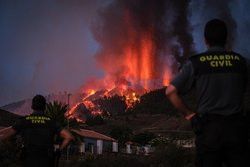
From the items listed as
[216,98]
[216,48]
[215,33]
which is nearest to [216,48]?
[216,48]

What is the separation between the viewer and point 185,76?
4.11m

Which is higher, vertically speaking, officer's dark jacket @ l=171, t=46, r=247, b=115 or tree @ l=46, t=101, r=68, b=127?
tree @ l=46, t=101, r=68, b=127

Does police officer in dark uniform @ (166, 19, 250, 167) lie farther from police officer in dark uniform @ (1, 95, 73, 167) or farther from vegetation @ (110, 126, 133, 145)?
vegetation @ (110, 126, 133, 145)

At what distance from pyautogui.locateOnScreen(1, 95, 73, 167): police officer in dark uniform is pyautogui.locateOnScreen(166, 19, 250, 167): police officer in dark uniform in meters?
2.19

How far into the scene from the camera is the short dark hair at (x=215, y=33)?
4273mm

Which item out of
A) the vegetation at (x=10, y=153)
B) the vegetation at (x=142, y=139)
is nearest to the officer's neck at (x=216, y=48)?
the vegetation at (x=10, y=153)

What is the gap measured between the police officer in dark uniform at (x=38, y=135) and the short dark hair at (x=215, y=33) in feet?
7.76

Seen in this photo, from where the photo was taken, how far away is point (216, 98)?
13.3 feet

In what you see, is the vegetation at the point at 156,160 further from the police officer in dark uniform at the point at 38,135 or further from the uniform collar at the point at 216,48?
the uniform collar at the point at 216,48

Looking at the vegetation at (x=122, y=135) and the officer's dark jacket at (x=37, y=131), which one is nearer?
the officer's dark jacket at (x=37, y=131)

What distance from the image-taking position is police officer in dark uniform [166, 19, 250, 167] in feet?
12.8

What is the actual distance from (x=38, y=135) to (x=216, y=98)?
265cm

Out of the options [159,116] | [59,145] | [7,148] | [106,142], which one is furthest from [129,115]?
[59,145]

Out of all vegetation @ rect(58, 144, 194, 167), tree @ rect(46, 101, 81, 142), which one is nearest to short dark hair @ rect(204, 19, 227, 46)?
vegetation @ rect(58, 144, 194, 167)
